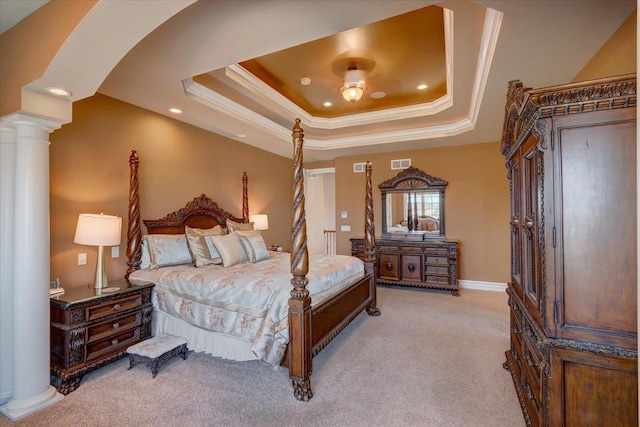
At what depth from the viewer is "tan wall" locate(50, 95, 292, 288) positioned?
2.86m

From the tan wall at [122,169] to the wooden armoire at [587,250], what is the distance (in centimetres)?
375

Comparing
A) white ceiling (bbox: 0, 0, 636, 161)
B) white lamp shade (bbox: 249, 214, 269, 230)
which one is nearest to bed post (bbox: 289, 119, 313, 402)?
white ceiling (bbox: 0, 0, 636, 161)

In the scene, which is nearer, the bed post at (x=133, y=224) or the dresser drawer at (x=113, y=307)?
the dresser drawer at (x=113, y=307)

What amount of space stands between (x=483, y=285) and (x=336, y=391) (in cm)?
412

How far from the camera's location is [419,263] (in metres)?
5.27

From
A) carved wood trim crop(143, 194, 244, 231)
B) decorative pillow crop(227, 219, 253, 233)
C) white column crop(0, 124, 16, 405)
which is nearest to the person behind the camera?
white column crop(0, 124, 16, 405)

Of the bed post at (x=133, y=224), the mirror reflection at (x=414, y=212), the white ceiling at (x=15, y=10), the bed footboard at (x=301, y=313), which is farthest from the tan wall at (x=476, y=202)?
the white ceiling at (x=15, y=10)

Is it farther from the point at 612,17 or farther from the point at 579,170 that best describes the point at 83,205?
the point at 612,17

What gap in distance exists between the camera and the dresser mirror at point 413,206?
5652 mm

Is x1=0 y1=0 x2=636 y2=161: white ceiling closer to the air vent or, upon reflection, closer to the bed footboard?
the bed footboard

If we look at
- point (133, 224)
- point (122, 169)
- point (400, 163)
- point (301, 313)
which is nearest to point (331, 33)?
point (301, 313)

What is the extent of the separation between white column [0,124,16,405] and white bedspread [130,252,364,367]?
41.8 inches

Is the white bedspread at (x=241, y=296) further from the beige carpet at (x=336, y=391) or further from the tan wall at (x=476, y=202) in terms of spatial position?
the tan wall at (x=476, y=202)

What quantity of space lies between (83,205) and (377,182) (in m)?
4.79
